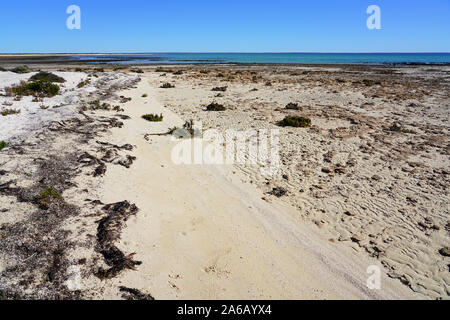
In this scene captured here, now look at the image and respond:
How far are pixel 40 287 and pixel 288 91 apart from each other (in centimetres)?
2294

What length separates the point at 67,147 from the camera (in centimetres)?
754

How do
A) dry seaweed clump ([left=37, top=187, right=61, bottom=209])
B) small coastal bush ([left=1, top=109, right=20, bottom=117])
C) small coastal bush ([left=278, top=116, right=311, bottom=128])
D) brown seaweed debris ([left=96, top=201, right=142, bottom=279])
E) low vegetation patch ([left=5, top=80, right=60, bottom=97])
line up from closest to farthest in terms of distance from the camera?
brown seaweed debris ([left=96, top=201, right=142, bottom=279]) → dry seaweed clump ([left=37, top=187, right=61, bottom=209]) → small coastal bush ([left=1, top=109, right=20, bottom=117]) → small coastal bush ([left=278, top=116, right=311, bottom=128]) → low vegetation patch ([left=5, top=80, right=60, bottom=97])

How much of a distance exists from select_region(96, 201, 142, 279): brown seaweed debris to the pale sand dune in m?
0.14

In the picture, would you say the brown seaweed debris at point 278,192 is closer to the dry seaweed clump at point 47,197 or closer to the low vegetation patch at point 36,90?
the dry seaweed clump at point 47,197

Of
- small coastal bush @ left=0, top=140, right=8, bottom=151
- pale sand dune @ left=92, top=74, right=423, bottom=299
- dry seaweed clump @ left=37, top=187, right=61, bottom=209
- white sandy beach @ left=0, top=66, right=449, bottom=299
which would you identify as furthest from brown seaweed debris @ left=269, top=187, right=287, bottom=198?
small coastal bush @ left=0, top=140, right=8, bottom=151

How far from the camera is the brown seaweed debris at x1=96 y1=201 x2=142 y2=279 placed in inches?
157

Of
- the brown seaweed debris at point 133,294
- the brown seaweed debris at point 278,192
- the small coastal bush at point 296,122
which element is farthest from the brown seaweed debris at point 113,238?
the small coastal bush at point 296,122

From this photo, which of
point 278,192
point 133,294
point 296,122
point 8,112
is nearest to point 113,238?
point 133,294

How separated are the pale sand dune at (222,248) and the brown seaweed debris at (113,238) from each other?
0.14m

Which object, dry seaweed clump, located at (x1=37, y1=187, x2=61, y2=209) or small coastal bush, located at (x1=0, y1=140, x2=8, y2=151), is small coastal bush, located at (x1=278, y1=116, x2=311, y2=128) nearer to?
dry seaweed clump, located at (x1=37, y1=187, x2=61, y2=209)

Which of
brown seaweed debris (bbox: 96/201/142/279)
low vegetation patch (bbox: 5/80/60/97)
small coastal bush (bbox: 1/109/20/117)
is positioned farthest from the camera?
low vegetation patch (bbox: 5/80/60/97)

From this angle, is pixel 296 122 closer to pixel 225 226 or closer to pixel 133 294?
pixel 225 226

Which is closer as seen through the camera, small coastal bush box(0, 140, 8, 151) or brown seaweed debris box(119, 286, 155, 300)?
brown seaweed debris box(119, 286, 155, 300)

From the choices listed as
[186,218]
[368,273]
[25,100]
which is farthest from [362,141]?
[25,100]
